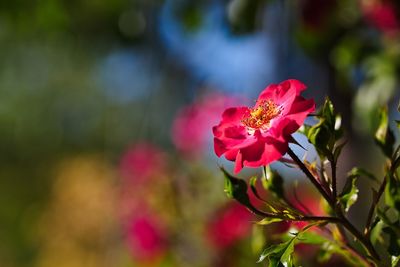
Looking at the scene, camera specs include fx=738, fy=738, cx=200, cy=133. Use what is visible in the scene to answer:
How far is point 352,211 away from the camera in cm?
176

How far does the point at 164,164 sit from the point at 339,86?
75 cm

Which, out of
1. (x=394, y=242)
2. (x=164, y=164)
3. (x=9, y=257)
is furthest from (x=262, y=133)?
(x=9, y=257)

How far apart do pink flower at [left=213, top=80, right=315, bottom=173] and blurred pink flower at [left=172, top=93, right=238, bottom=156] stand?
1.56m

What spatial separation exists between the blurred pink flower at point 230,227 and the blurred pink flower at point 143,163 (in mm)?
408

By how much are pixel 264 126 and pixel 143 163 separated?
1731 mm

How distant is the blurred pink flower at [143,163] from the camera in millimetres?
2318

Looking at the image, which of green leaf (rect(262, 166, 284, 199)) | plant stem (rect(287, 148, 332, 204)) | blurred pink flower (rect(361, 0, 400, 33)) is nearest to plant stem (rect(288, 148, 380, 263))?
plant stem (rect(287, 148, 332, 204))

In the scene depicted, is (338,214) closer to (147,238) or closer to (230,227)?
(230,227)

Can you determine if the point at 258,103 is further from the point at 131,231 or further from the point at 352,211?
the point at 131,231

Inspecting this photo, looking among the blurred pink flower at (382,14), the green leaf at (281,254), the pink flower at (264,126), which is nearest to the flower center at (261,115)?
the pink flower at (264,126)

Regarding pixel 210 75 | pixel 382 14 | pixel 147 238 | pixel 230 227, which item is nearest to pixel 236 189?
pixel 382 14

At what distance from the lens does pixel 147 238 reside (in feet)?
6.83

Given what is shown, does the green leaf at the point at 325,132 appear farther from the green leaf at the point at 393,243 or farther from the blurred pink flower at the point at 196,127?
the blurred pink flower at the point at 196,127

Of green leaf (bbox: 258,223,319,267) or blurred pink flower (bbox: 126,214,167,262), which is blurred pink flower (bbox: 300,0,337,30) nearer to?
blurred pink flower (bbox: 126,214,167,262)
